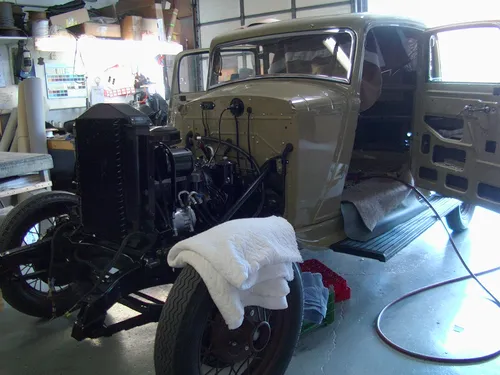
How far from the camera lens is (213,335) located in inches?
83.3

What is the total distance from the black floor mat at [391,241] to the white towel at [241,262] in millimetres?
1003

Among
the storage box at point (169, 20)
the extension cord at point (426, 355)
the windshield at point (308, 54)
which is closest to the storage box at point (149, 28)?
the storage box at point (169, 20)

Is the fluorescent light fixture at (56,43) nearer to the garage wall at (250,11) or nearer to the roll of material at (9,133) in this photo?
the roll of material at (9,133)

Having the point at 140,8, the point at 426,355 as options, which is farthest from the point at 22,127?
the point at 426,355

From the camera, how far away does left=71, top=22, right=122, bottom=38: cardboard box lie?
586 cm

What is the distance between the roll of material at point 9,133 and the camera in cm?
538

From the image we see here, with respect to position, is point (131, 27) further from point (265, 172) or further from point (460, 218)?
point (460, 218)

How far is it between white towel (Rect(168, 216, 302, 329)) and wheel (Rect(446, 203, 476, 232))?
2.92 meters

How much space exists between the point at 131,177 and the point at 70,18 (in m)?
4.21

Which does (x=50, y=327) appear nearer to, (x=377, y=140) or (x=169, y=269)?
(x=169, y=269)

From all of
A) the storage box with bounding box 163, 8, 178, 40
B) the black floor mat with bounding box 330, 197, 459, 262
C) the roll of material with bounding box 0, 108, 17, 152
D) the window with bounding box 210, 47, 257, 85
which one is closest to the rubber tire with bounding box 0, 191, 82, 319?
the window with bounding box 210, 47, 257, 85

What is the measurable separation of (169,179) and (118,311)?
4.20 ft

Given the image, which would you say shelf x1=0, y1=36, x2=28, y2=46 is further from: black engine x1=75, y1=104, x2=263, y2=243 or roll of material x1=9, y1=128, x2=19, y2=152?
black engine x1=75, y1=104, x2=263, y2=243

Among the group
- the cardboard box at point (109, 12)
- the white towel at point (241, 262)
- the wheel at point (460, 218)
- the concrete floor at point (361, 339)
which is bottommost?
the concrete floor at point (361, 339)
